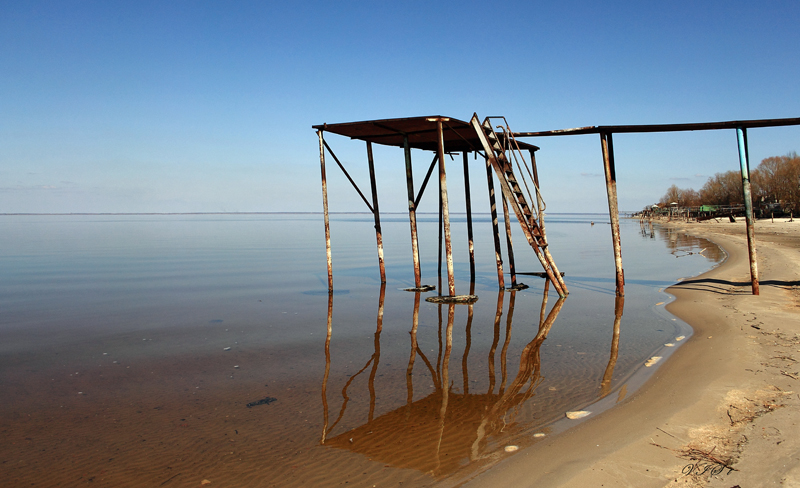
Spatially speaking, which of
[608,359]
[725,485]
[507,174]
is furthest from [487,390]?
[507,174]

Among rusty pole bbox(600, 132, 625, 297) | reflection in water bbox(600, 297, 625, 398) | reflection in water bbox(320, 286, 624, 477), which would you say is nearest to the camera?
reflection in water bbox(320, 286, 624, 477)

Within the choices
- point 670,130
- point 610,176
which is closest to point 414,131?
point 610,176

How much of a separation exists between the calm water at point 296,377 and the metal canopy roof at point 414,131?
14.5 ft

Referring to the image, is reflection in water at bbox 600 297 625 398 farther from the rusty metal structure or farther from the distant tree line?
the distant tree line

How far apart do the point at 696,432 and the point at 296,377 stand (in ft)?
14.7

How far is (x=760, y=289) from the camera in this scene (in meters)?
10.9

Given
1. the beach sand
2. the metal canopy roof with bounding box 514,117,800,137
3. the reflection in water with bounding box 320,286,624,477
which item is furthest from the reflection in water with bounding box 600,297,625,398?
the metal canopy roof with bounding box 514,117,800,137

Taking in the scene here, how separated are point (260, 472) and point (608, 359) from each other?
5044 mm

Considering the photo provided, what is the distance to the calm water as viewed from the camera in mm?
3990

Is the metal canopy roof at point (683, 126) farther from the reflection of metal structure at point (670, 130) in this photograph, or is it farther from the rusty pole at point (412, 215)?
the rusty pole at point (412, 215)

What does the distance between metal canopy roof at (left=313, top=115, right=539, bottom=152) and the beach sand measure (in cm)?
722

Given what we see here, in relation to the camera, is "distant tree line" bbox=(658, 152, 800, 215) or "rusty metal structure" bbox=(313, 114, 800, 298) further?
"distant tree line" bbox=(658, 152, 800, 215)

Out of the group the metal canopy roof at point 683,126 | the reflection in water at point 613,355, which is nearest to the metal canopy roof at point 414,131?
the metal canopy roof at point 683,126

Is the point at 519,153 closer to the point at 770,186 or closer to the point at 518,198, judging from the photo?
the point at 518,198
